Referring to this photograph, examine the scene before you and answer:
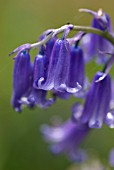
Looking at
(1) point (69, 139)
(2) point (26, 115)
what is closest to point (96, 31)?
(1) point (69, 139)

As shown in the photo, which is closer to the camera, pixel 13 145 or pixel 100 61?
pixel 100 61

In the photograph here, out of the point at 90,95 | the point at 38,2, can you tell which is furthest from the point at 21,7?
the point at 90,95

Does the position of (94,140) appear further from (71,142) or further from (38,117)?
(71,142)

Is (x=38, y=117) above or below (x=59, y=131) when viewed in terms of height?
below

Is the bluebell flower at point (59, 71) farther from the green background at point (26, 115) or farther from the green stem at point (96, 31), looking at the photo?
the green background at point (26, 115)

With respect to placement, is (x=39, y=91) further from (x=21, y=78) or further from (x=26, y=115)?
(x=26, y=115)

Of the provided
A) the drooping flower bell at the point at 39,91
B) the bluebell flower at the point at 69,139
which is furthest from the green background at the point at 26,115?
the drooping flower bell at the point at 39,91

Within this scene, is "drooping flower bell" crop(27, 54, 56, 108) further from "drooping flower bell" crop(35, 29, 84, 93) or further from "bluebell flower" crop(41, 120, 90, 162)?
"bluebell flower" crop(41, 120, 90, 162)
